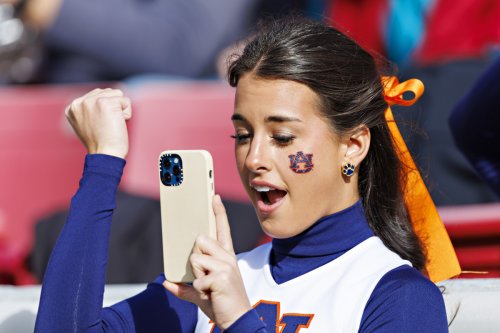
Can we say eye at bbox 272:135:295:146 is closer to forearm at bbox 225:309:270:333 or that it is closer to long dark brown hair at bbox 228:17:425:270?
long dark brown hair at bbox 228:17:425:270

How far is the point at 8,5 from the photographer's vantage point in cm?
478

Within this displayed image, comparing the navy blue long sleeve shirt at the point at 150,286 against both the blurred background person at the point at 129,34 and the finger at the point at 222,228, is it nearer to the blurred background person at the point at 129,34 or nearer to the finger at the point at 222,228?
the finger at the point at 222,228

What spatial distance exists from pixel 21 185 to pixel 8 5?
897 mm

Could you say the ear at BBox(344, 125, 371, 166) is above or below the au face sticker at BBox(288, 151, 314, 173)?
above

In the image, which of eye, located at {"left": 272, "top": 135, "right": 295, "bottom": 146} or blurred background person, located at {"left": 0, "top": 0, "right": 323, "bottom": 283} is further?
blurred background person, located at {"left": 0, "top": 0, "right": 323, "bottom": 283}

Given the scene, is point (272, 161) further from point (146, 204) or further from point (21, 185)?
point (21, 185)

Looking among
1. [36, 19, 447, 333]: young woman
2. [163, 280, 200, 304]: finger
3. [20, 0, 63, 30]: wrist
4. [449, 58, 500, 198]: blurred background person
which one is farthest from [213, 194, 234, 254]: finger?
[20, 0, 63, 30]: wrist

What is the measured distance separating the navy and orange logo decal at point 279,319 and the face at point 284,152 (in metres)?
0.15

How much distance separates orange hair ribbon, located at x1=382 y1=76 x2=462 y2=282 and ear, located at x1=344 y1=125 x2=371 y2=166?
0.11 m

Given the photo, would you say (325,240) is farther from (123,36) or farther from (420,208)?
(123,36)

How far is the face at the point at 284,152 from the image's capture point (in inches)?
75.2

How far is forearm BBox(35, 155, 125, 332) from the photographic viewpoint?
6.25 ft

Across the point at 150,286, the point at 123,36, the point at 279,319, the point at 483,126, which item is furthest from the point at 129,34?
the point at 279,319

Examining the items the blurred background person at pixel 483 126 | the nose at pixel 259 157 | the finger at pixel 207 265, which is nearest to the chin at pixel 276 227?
the nose at pixel 259 157
